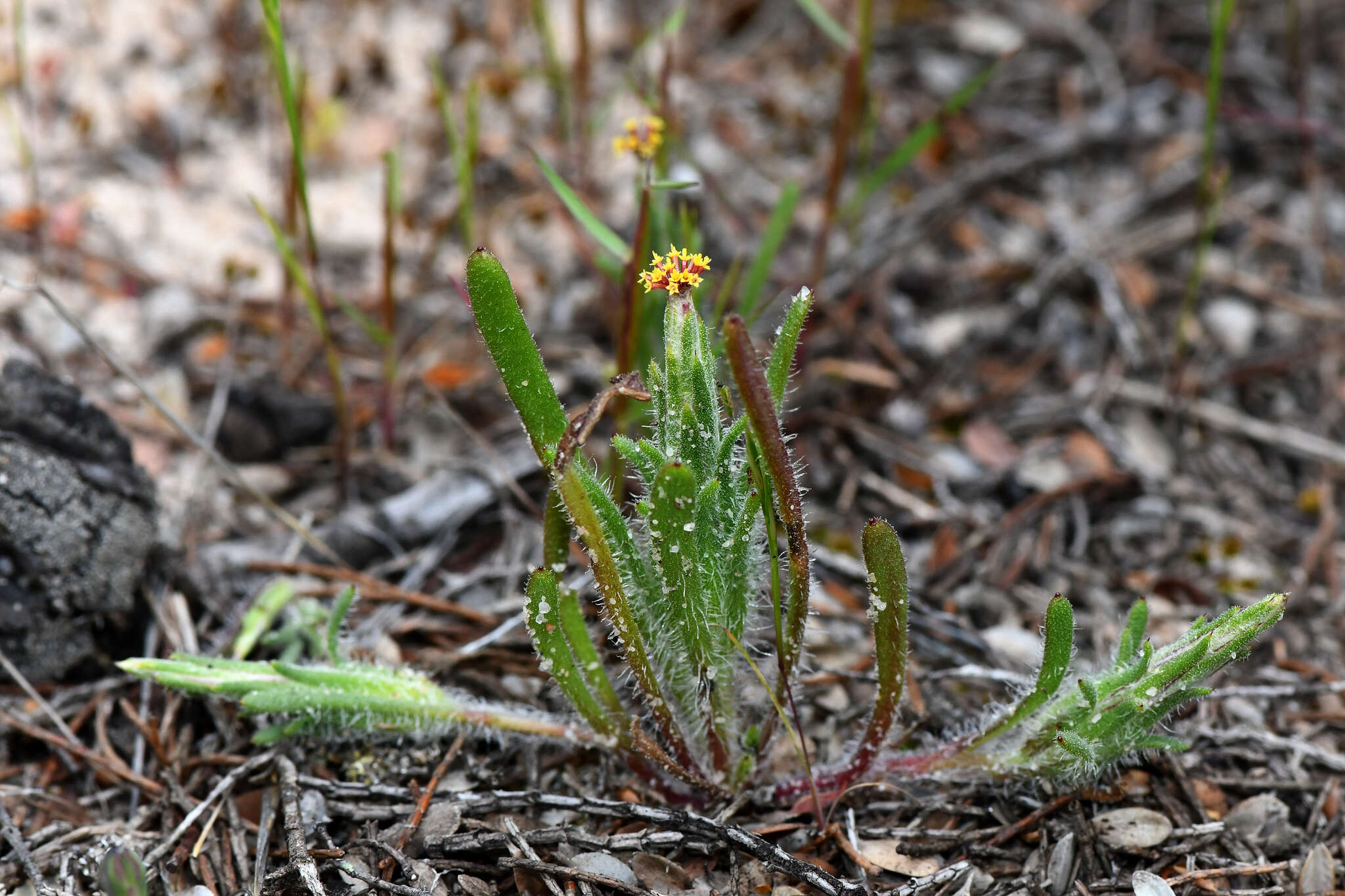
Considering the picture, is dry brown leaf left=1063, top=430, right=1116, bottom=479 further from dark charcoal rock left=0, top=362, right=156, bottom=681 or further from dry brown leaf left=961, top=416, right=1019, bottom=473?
dark charcoal rock left=0, top=362, right=156, bottom=681

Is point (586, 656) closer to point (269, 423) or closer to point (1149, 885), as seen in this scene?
point (1149, 885)

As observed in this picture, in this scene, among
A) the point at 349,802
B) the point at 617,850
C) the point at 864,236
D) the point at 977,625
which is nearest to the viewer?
the point at 617,850

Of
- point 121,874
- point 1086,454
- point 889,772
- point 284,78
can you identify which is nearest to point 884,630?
point 889,772

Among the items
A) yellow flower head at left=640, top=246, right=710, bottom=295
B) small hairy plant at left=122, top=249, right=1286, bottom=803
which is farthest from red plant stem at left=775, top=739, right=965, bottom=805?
yellow flower head at left=640, top=246, right=710, bottom=295

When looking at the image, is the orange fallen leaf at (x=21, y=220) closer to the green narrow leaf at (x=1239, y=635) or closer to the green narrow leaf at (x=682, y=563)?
the green narrow leaf at (x=682, y=563)

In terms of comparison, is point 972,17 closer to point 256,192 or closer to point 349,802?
point 256,192

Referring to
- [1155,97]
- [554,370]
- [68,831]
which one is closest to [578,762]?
[68,831]
